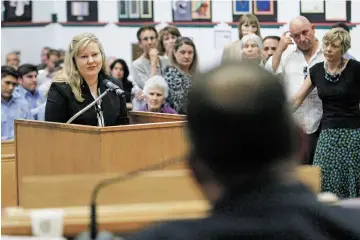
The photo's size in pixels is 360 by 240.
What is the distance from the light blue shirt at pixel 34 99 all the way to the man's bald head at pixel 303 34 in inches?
87.0

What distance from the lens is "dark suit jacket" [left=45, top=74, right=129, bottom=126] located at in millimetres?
4176

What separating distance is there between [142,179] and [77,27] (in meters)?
7.53

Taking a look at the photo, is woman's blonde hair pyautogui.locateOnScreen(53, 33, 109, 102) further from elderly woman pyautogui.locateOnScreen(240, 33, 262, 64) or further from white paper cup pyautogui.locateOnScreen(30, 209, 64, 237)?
white paper cup pyautogui.locateOnScreen(30, 209, 64, 237)

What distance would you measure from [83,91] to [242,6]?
3.58 m

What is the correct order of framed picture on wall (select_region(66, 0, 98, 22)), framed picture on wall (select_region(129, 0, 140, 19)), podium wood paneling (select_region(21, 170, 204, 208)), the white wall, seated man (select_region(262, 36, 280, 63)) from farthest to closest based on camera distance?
framed picture on wall (select_region(66, 0, 98, 22))
framed picture on wall (select_region(129, 0, 140, 19))
the white wall
seated man (select_region(262, 36, 280, 63))
podium wood paneling (select_region(21, 170, 204, 208))

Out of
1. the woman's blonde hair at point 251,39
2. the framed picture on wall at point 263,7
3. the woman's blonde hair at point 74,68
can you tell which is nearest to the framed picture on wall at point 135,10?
the framed picture on wall at point 263,7

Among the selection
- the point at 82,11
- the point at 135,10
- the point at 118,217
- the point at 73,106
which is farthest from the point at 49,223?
the point at 82,11

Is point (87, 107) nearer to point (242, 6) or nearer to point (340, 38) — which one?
point (340, 38)

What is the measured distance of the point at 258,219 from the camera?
3.41ft

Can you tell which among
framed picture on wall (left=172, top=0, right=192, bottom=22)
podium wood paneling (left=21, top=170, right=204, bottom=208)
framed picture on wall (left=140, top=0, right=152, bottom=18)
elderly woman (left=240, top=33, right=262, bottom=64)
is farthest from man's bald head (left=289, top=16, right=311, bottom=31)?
framed picture on wall (left=140, top=0, right=152, bottom=18)

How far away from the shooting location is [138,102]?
5602 mm

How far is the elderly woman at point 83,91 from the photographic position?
4180 millimetres

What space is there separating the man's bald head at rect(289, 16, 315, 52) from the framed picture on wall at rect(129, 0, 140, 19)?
3599 mm

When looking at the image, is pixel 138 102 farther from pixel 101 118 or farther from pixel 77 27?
pixel 77 27
